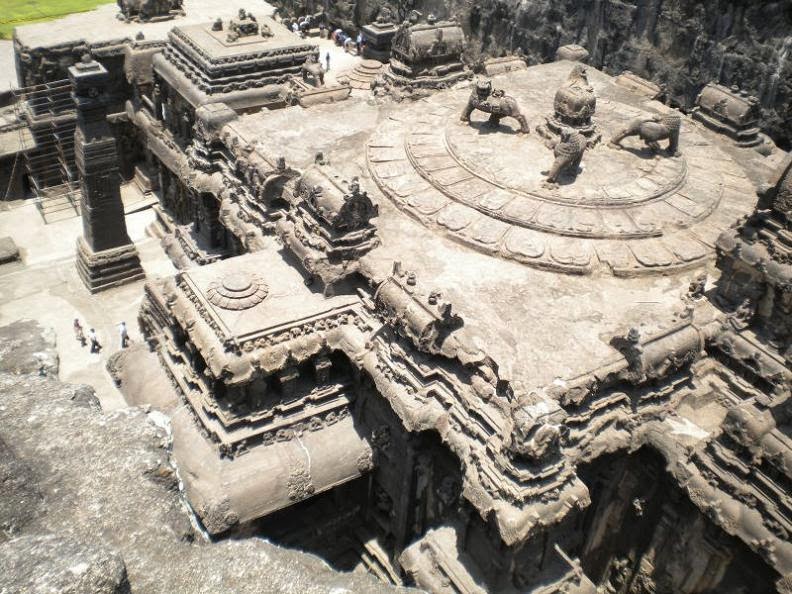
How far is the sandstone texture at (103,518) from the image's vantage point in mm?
5074

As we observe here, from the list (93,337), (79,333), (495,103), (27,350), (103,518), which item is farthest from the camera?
(79,333)

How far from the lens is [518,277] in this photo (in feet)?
59.1

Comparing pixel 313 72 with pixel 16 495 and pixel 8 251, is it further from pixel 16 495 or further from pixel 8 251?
pixel 16 495

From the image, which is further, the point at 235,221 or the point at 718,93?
the point at 718,93

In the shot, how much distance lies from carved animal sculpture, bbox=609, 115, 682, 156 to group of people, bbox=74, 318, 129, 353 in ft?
55.3

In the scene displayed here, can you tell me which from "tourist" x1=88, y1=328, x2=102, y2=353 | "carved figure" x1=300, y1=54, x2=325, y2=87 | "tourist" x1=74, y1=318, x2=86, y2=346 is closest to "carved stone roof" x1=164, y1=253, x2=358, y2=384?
"tourist" x1=88, y1=328, x2=102, y2=353

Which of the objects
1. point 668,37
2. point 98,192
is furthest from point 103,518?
point 668,37

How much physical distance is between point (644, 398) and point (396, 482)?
5.95m

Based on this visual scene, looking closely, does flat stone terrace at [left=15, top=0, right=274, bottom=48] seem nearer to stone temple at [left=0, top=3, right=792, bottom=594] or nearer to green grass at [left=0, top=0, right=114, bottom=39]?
green grass at [left=0, top=0, right=114, bottom=39]

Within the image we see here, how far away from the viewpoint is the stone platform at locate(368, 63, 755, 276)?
1864 cm

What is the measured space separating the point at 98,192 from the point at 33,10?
29991 mm

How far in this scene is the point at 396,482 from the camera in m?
17.5

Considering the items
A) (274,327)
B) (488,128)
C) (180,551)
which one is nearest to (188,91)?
(488,128)

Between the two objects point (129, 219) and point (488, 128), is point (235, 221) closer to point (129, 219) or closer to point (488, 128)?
point (488, 128)
